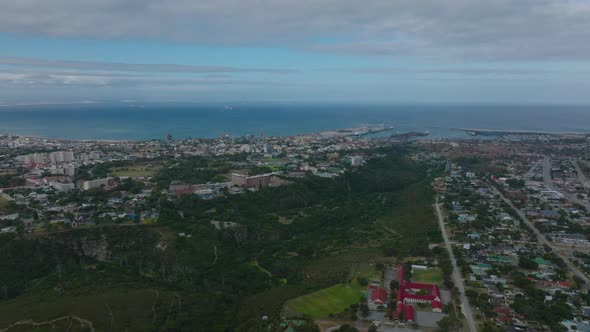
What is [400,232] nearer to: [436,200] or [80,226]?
[436,200]

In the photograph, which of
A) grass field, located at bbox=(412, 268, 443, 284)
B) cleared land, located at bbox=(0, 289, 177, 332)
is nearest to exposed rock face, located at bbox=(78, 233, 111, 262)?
cleared land, located at bbox=(0, 289, 177, 332)

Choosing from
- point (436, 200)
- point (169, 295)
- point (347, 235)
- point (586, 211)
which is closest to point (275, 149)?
point (436, 200)

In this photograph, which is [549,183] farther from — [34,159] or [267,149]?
[34,159]

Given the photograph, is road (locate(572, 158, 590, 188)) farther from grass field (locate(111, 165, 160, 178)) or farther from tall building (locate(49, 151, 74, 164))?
tall building (locate(49, 151, 74, 164))

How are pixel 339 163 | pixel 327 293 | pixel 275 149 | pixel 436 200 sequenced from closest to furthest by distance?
pixel 327 293, pixel 436 200, pixel 339 163, pixel 275 149

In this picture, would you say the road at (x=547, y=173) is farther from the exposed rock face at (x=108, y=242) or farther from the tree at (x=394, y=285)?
the exposed rock face at (x=108, y=242)

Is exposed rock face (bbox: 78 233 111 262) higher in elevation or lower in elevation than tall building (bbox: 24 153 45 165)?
lower
